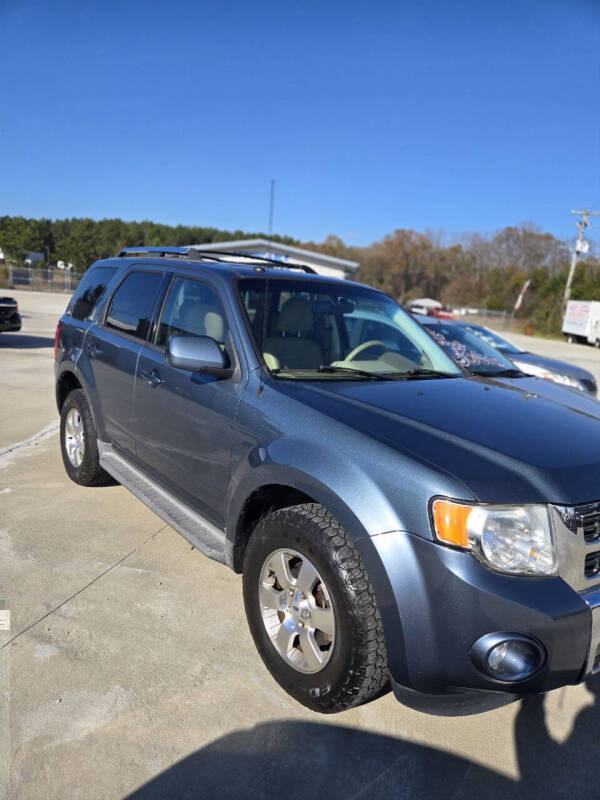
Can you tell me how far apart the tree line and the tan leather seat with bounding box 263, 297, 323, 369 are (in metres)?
54.8

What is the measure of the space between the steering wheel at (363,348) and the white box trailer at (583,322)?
34.5 metres

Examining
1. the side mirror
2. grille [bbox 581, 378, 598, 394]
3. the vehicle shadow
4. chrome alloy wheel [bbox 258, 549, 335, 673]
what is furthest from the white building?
chrome alloy wheel [bbox 258, 549, 335, 673]

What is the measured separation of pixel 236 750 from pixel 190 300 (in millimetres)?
2351

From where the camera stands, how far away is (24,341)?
45.9ft

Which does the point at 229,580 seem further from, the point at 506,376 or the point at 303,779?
the point at 506,376

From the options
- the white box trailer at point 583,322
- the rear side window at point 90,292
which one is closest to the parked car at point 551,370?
the rear side window at point 90,292

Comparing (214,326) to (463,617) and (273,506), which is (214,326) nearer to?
(273,506)

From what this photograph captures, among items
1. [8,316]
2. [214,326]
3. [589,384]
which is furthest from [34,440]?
[8,316]

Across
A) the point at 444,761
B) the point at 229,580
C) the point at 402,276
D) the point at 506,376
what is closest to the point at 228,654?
the point at 229,580

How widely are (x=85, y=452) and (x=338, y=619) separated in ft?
9.83

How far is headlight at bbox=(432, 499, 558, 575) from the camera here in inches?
79.4

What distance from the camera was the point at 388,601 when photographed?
207 centimetres

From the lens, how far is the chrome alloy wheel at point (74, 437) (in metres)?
4.70

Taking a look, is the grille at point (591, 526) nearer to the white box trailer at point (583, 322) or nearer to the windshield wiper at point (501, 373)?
the windshield wiper at point (501, 373)
